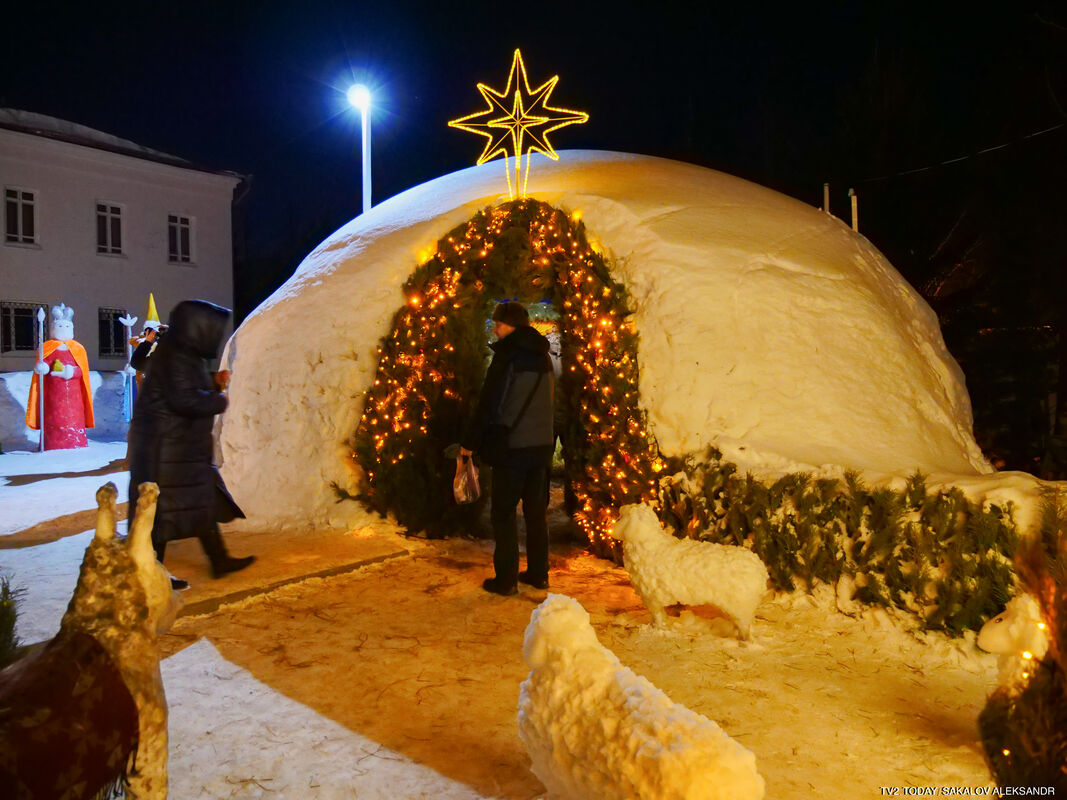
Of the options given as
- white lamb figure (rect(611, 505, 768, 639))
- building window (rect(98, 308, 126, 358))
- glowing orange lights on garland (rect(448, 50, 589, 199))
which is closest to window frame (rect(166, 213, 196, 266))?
building window (rect(98, 308, 126, 358))

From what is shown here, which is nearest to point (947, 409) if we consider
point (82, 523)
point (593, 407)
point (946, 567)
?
point (946, 567)

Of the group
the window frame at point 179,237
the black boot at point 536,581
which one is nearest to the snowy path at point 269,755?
the black boot at point 536,581

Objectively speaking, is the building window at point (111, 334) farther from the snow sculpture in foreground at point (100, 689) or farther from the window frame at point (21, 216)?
the snow sculpture in foreground at point (100, 689)

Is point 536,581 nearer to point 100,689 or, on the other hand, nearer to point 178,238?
point 100,689

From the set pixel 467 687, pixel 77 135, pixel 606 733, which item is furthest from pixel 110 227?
pixel 606 733

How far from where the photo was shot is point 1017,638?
2.67 metres

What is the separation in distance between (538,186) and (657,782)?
20.7 feet

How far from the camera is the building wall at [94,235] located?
19141mm

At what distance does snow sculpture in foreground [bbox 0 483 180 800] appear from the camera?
1859 millimetres

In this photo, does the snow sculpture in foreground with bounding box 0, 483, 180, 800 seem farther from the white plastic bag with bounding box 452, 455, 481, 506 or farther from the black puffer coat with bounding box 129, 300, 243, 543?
the white plastic bag with bounding box 452, 455, 481, 506

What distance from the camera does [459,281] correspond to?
7.00 metres

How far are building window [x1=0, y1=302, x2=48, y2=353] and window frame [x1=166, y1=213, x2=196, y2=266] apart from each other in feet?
12.6

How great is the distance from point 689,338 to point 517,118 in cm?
280

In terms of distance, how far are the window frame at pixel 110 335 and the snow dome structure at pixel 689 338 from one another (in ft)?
50.6
